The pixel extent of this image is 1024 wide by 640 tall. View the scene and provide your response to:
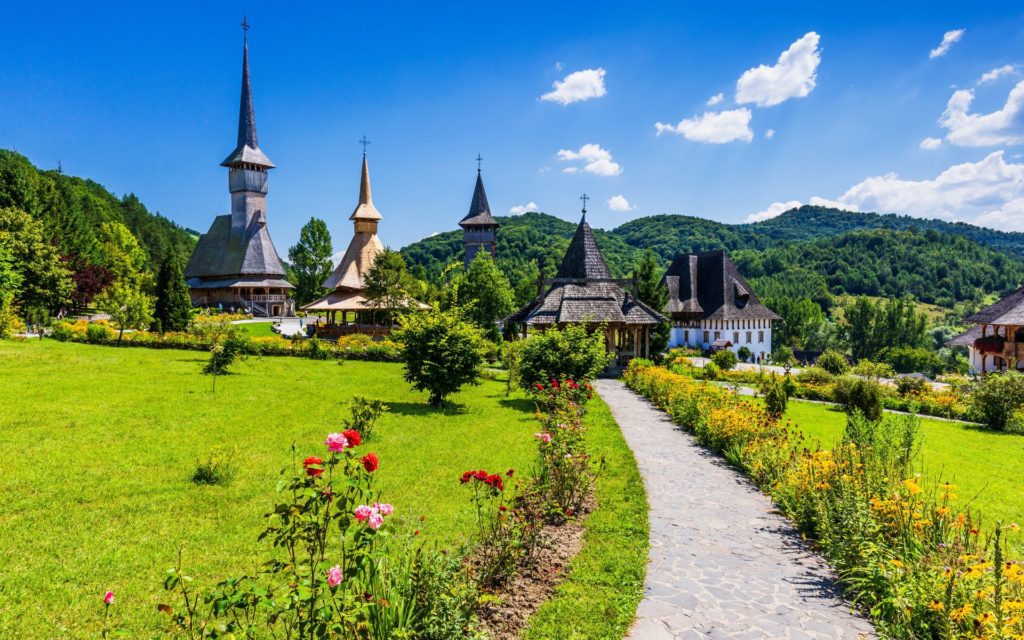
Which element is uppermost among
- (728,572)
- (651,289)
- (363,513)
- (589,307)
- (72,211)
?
(72,211)

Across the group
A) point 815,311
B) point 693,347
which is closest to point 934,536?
point 693,347

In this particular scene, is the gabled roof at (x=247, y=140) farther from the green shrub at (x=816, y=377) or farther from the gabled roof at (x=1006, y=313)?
the gabled roof at (x=1006, y=313)

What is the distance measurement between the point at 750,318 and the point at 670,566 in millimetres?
41966

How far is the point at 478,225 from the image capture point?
5416cm

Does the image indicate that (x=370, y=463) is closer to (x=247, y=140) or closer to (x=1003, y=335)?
(x=1003, y=335)

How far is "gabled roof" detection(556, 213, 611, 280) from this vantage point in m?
27.0

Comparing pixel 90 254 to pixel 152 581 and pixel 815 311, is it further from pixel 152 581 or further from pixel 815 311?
pixel 815 311

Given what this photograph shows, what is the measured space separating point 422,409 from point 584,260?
50.7 ft

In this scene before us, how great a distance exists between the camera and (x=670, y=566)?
5703 millimetres

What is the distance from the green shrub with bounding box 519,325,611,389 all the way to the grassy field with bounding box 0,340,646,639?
1.12m

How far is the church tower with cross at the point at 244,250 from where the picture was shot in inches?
1918

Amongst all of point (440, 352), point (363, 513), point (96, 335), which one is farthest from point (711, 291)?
point (363, 513)

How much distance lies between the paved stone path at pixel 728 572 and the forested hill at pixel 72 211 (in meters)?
26.7

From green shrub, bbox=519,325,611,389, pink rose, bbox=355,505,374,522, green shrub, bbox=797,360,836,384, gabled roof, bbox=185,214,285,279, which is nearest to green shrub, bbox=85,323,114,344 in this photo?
green shrub, bbox=519,325,611,389
